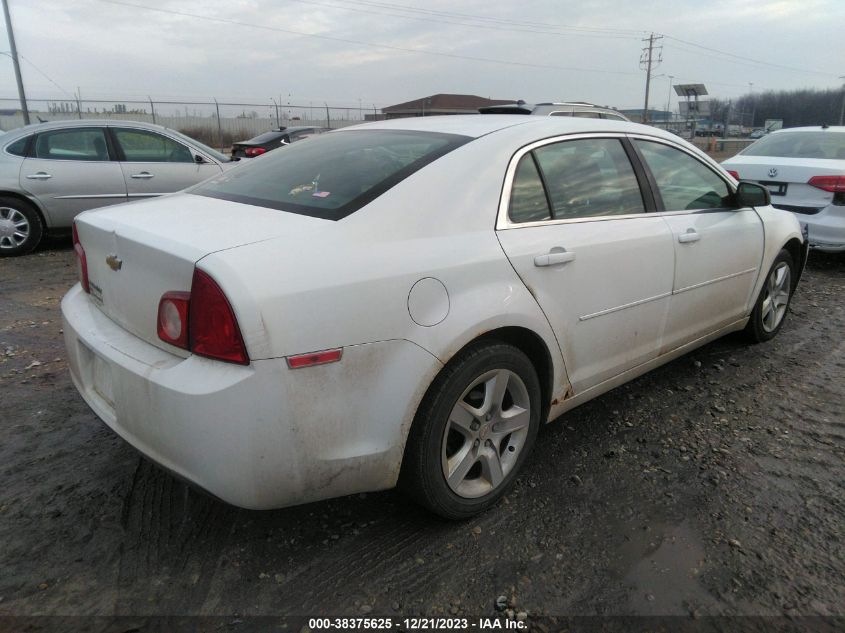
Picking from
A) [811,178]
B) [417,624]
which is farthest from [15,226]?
[811,178]

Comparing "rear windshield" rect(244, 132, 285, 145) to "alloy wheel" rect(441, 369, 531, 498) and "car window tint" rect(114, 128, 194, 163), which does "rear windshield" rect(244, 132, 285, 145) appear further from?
"alloy wheel" rect(441, 369, 531, 498)

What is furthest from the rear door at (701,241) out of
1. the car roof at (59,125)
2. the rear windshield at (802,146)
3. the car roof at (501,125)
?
the car roof at (59,125)

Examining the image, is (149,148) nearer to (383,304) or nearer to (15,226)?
(15,226)

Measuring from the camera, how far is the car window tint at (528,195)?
101 inches

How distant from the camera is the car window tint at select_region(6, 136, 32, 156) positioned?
7.09 metres

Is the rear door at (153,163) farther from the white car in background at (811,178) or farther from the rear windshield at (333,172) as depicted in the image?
the white car in background at (811,178)

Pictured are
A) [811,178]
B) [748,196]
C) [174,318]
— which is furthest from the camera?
[811,178]

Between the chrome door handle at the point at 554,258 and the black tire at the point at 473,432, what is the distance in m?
0.38

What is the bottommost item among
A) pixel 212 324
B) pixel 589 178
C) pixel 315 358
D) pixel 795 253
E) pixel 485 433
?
pixel 485 433

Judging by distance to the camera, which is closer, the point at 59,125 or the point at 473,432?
the point at 473,432

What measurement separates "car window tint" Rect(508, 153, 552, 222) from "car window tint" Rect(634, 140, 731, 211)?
3.11 feet

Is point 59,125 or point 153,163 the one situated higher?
point 59,125

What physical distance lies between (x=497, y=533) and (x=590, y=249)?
1.28 metres

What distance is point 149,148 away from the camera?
7.75 metres
